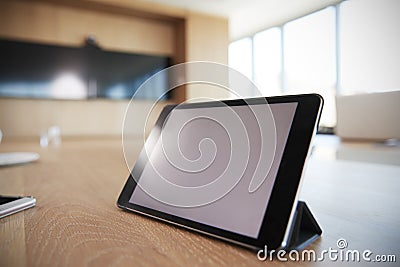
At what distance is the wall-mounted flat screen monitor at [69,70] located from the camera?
3.34 meters

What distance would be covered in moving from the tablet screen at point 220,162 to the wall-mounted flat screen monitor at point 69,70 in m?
3.38

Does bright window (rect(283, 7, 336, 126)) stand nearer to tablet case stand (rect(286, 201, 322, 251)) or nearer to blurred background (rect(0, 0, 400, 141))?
blurred background (rect(0, 0, 400, 141))

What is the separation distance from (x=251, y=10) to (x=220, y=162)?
4.32 m

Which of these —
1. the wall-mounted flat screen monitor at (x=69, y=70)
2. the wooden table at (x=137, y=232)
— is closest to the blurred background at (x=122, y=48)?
the wall-mounted flat screen monitor at (x=69, y=70)

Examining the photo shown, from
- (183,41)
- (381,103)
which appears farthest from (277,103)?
(183,41)

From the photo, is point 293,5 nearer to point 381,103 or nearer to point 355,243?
point 381,103

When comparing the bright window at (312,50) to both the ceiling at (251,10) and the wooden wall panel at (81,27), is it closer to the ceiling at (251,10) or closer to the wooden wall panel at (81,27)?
the ceiling at (251,10)

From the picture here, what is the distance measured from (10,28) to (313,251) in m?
4.12

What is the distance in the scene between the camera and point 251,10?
4133mm

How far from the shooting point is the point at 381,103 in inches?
44.4

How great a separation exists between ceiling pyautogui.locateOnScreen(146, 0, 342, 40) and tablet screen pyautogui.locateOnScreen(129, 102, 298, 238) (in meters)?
3.47

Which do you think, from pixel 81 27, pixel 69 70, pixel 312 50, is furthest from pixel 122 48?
pixel 312 50

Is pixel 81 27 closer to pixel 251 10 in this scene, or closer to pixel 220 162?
pixel 251 10

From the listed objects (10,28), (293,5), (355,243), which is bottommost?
(355,243)
